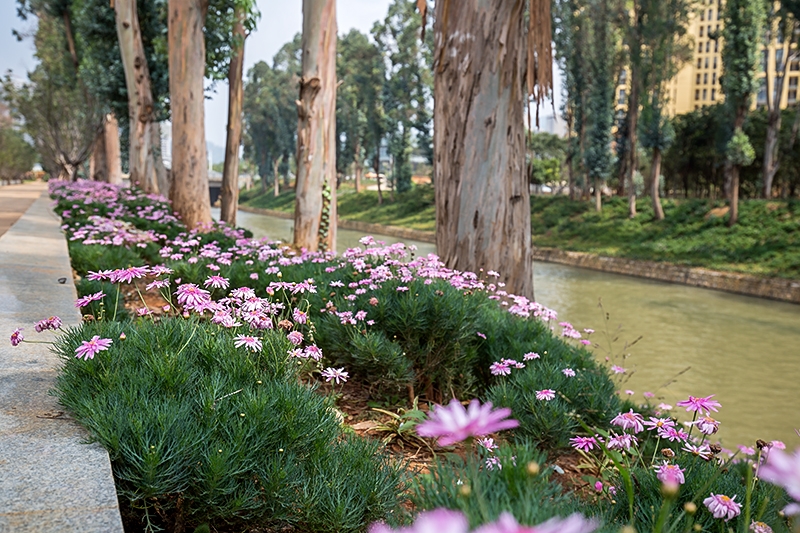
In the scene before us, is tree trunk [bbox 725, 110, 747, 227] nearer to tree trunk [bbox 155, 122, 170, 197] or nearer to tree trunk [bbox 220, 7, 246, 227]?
tree trunk [bbox 220, 7, 246, 227]

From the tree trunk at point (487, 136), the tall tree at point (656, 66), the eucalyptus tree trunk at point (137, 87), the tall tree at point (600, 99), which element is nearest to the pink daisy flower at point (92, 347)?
the tree trunk at point (487, 136)

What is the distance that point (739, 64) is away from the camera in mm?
20578

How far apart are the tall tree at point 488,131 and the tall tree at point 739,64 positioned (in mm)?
19229

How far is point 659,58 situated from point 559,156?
30.3 m

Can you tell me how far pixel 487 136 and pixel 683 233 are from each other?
21.2m

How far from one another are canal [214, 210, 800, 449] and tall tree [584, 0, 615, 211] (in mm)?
9435

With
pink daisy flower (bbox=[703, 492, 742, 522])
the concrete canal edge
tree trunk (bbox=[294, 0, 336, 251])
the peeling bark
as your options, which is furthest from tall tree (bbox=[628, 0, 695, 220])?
pink daisy flower (bbox=[703, 492, 742, 522])

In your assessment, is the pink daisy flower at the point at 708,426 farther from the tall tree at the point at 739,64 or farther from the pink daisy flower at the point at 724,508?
the tall tree at the point at 739,64

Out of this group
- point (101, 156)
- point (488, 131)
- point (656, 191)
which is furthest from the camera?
point (101, 156)

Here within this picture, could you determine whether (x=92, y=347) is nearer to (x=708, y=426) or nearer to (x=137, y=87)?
(x=708, y=426)

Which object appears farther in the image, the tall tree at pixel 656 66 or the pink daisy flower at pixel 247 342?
the tall tree at pixel 656 66

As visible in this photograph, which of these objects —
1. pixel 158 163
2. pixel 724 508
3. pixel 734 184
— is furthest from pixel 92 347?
pixel 734 184

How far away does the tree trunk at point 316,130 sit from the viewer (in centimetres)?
775

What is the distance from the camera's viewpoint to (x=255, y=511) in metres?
1.71
